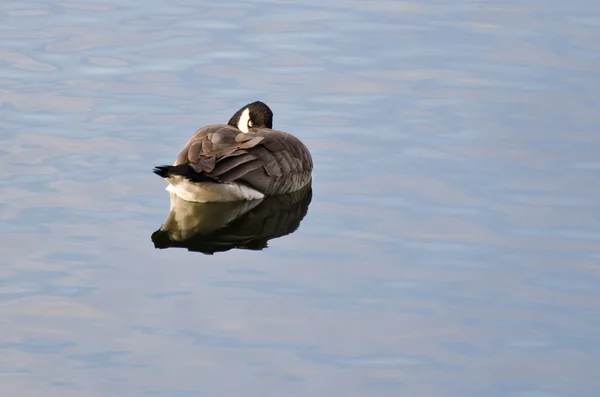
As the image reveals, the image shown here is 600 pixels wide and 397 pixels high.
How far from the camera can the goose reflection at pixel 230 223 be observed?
1235 centimetres

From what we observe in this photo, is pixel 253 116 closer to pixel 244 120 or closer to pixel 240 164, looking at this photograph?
pixel 244 120

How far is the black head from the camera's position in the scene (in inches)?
584

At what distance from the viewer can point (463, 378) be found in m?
9.41

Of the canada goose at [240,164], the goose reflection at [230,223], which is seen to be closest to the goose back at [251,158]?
the canada goose at [240,164]

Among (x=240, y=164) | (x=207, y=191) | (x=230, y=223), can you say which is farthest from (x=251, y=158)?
(x=230, y=223)

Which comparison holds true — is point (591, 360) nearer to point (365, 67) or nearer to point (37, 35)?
point (365, 67)

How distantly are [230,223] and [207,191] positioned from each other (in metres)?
0.50

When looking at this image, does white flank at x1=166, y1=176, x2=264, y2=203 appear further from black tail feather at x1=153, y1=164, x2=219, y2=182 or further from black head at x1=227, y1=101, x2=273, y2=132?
black head at x1=227, y1=101, x2=273, y2=132

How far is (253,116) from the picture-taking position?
14.9m

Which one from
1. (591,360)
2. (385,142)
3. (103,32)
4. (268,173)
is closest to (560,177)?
(385,142)

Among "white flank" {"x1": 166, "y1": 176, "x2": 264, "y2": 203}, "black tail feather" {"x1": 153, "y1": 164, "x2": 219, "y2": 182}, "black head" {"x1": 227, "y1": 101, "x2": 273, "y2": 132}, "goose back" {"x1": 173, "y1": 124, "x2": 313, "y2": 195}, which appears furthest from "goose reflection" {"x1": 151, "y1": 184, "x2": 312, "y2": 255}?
"black head" {"x1": 227, "y1": 101, "x2": 273, "y2": 132}

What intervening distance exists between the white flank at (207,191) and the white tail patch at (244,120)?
1243 mm

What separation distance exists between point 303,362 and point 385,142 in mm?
5619

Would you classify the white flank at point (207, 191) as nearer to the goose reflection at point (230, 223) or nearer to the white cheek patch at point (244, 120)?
the goose reflection at point (230, 223)
